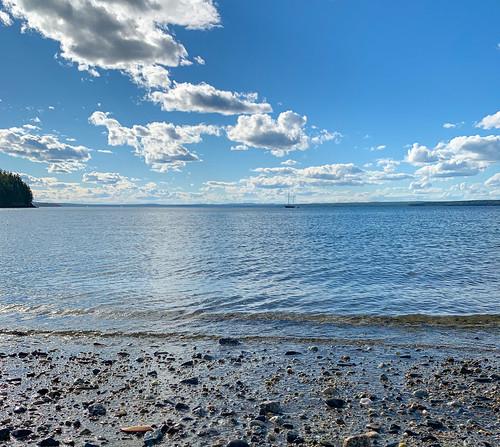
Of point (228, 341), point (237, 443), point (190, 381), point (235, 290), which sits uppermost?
point (237, 443)

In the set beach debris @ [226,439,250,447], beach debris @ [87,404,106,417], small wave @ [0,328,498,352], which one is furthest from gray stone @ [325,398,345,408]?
small wave @ [0,328,498,352]

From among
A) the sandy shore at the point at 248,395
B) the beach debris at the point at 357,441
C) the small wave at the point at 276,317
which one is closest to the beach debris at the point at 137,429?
the sandy shore at the point at 248,395

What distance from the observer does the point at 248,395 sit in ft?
34.7

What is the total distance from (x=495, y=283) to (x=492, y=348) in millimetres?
15665

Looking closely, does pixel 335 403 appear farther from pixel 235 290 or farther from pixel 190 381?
pixel 235 290

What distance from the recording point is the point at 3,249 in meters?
52.4

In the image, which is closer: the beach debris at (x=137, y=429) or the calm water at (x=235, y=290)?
the beach debris at (x=137, y=429)

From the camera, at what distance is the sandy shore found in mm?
8477

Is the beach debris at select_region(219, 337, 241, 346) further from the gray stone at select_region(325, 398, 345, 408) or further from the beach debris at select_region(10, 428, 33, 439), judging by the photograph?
the beach debris at select_region(10, 428, 33, 439)

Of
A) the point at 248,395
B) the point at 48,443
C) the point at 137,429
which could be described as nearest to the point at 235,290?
the point at 248,395

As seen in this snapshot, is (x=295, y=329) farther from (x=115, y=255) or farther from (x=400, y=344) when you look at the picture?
(x=115, y=255)

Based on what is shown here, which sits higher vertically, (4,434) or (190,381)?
(4,434)

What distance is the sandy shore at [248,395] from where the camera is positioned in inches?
334

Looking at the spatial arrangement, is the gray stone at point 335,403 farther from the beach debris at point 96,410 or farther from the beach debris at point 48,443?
the beach debris at point 48,443
